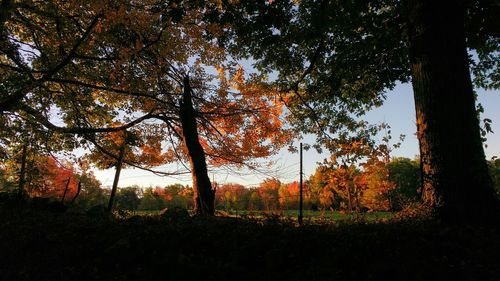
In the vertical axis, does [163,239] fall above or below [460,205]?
below

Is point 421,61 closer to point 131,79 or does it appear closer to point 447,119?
point 447,119

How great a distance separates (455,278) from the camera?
11.4ft

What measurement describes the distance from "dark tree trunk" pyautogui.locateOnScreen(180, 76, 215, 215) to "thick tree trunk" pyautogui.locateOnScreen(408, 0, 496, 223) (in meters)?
7.19

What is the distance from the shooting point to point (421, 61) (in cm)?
566

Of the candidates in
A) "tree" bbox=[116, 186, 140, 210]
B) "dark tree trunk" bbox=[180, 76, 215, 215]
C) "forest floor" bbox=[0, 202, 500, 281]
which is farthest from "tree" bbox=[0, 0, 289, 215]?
"tree" bbox=[116, 186, 140, 210]

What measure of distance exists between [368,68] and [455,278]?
789 cm

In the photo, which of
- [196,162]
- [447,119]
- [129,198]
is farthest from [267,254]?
[129,198]

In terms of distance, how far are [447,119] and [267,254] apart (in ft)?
12.4

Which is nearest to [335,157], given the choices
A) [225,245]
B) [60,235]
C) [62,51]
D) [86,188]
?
[225,245]

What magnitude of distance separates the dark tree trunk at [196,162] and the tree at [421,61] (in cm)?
330

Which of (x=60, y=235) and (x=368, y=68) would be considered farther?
(x=368, y=68)

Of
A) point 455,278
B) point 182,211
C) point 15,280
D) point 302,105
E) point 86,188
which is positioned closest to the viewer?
point 455,278

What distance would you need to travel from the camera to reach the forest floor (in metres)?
3.71

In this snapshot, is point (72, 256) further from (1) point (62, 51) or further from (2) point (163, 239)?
(1) point (62, 51)
